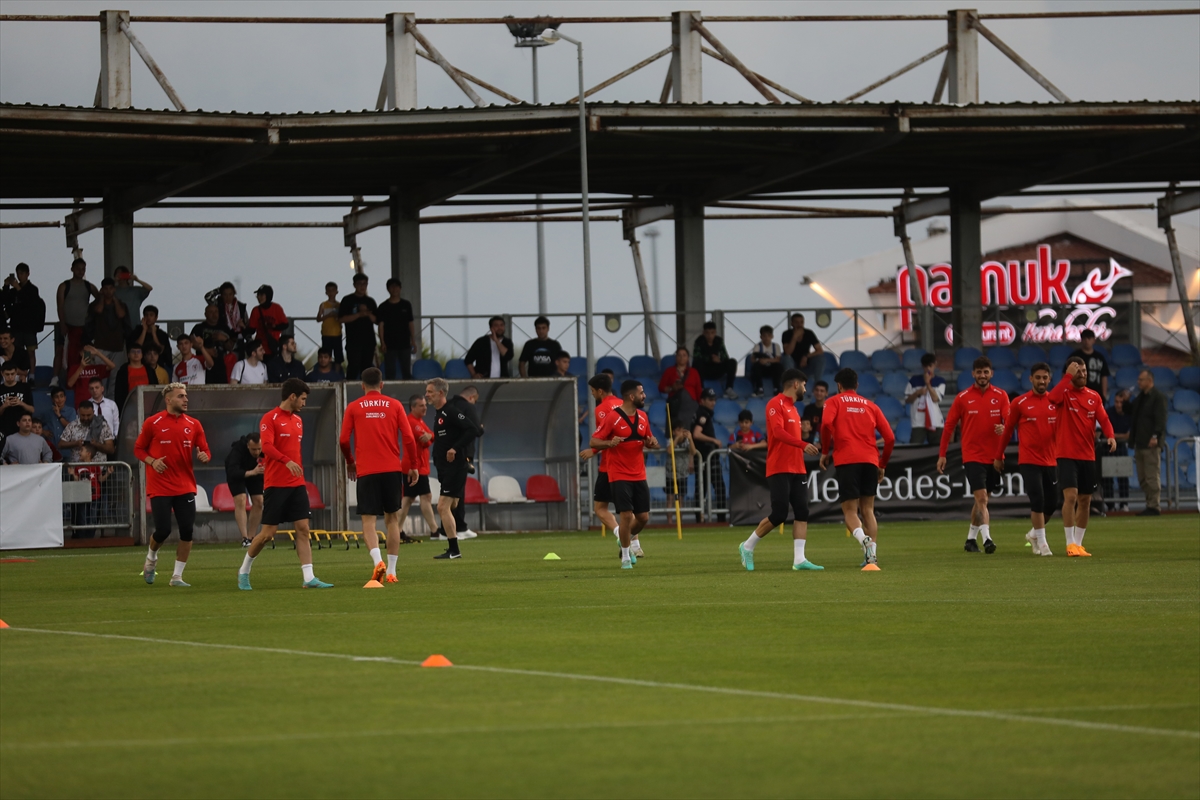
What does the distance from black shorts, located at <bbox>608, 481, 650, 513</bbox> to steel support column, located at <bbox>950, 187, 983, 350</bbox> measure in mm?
18994

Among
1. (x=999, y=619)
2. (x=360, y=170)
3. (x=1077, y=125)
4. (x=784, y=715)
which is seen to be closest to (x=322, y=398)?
(x=360, y=170)

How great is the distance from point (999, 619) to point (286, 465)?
7154 mm

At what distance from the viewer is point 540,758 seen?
254 inches

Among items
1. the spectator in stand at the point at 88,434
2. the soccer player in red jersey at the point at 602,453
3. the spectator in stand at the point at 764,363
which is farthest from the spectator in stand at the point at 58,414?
the spectator in stand at the point at 764,363

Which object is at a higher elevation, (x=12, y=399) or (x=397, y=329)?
(x=397, y=329)

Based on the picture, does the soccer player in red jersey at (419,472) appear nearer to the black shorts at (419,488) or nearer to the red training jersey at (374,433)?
the black shorts at (419,488)

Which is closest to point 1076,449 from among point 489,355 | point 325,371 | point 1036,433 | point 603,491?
point 1036,433

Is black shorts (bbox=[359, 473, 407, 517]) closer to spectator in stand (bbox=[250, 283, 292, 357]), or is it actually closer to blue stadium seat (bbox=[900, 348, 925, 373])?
spectator in stand (bbox=[250, 283, 292, 357])

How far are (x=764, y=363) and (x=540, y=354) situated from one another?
4.80m

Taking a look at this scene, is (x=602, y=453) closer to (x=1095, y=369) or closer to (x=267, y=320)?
(x=267, y=320)

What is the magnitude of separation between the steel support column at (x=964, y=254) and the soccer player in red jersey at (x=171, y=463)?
73.8ft

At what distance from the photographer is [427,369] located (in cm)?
3095

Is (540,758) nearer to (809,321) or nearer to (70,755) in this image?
(70,755)

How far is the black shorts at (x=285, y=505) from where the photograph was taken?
1534cm
